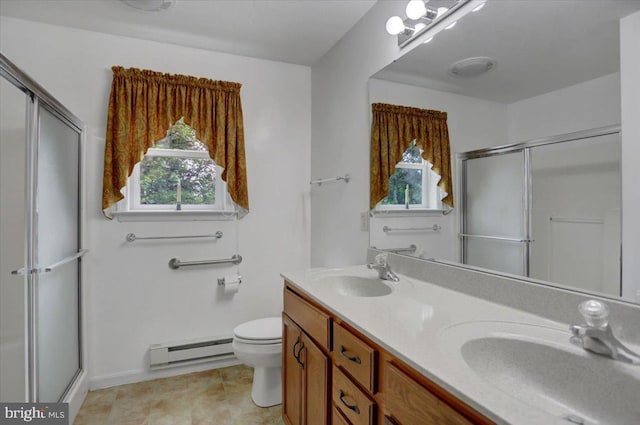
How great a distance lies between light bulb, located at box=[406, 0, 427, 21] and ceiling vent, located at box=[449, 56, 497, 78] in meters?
0.30

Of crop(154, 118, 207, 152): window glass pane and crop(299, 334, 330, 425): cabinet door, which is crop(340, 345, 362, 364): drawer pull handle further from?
crop(154, 118, 207, 152): window glass pane

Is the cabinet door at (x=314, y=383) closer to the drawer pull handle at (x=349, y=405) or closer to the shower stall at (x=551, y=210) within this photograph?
the drawer pull handle at (x=349, y=405)

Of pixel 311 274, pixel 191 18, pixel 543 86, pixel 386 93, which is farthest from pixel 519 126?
pixel 191 18

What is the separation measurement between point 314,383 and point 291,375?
324 millimetres

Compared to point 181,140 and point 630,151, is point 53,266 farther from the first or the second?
point 630,151

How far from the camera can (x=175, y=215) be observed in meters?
2.41

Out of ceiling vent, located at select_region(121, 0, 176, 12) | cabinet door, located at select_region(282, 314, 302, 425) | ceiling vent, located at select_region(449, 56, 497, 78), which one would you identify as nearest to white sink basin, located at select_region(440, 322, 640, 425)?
cabinet door, located at select_region(282, 314, 302, 425)

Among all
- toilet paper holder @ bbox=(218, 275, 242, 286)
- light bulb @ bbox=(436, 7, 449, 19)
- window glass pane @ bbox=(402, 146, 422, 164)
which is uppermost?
light bulb @ bbox=(436, 7, 449, 19)

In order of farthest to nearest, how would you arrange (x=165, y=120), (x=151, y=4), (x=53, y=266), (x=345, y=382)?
(x=165, y=120) → (x=151, y=4) → (x=53, y=266) → (x=345, y=382)

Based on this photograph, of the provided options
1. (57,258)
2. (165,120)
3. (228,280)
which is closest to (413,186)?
(228,280)

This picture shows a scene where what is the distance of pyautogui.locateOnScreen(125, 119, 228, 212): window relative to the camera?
2406mm

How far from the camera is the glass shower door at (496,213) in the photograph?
1.19 meters

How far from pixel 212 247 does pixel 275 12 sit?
5.46 feet

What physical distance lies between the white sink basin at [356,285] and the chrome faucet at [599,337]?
0.87m
